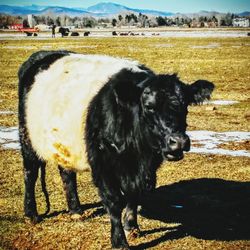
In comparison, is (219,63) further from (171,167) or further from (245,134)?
(171,167)

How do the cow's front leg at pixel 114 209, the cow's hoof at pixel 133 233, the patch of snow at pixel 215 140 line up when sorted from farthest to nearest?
the patch of snow at pixel 215 140 < the cow's hoof at pixel 133 233 < the cow's front leg at pixel 114 209

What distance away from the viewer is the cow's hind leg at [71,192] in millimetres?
6242

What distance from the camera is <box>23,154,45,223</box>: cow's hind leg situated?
6.04 m

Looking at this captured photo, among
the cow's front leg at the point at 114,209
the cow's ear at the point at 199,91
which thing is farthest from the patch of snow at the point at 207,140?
the cow's ear at the point at 199,91

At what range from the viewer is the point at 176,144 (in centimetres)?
402

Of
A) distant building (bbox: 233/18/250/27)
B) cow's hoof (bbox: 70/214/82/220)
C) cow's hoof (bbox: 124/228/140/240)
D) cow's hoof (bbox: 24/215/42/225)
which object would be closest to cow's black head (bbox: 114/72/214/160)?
cow's hoof (bbox: 124/228/140/240)

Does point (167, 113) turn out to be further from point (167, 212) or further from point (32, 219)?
point (32, 219)

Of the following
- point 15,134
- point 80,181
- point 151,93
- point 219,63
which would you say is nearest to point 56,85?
point 151,93

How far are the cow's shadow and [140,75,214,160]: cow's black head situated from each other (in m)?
1.87

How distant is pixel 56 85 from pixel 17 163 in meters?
3.45

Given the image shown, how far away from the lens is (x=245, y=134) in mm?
10430

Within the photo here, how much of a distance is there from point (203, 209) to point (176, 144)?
109 inches

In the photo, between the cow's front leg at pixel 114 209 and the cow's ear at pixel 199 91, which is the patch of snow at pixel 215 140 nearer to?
the cow's front leg at pixel 114 209

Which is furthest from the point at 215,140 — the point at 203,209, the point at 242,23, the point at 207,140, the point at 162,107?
the point at 242,23
